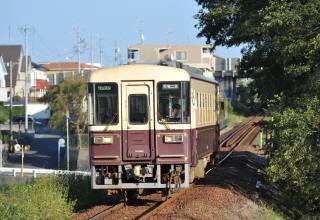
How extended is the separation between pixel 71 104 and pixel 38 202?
3919cm

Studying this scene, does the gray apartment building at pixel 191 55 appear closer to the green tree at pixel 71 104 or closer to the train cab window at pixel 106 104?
the green tree at pixel 71 104

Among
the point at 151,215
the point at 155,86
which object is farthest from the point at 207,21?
the point at 151,215

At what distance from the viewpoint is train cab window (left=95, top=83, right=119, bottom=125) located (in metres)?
15.9

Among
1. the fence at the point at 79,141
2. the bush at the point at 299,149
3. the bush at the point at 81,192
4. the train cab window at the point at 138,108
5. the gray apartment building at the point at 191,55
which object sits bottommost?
the fence at the point at 79,141

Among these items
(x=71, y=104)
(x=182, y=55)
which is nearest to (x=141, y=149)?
(x=71, y=104)

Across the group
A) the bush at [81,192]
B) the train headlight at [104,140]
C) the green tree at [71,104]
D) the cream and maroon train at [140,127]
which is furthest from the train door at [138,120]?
the green tree at [71,104]

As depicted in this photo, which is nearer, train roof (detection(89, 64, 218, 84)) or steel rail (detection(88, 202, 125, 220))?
steel rail (detection(88, 202, 125, 220))

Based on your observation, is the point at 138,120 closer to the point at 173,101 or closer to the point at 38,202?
the point at 173,101

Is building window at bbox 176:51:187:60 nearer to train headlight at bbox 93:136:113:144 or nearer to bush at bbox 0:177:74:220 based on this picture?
bush at bbox 0:177:74:220

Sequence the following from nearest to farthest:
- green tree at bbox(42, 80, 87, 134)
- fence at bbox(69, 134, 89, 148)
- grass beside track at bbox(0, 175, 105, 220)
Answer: grass beside track at bbox(0, 175, 105, 220)
fence at bbox(69, 134, 89, 148)
green tree at bbox(42, 80, 87, 134)

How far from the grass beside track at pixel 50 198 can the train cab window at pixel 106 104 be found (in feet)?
7.05

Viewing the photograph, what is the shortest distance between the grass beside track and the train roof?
118 inches

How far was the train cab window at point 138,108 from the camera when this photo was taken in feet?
51.9

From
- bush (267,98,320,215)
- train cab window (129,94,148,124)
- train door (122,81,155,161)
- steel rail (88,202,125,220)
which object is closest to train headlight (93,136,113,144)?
train door (122,81,155,161)
